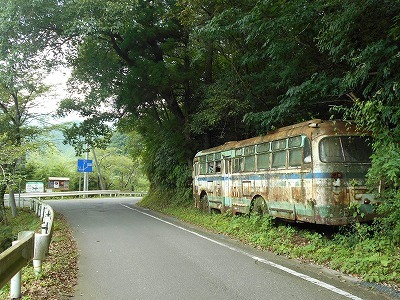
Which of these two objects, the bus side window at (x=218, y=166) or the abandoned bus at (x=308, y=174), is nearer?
the abandoned bus at (x=308, y=174)

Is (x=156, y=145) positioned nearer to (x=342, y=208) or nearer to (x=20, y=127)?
(x=20, y=127)

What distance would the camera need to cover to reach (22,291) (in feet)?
19.0

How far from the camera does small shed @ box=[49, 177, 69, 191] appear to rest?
4132 centimetres

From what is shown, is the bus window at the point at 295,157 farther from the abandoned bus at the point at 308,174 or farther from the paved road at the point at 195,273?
the paved road at the point at 195,273

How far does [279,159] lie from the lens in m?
10.3

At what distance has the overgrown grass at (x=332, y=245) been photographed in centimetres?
637

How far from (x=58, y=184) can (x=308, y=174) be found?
3814cm

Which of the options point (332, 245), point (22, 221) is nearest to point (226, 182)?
point (332, 245)

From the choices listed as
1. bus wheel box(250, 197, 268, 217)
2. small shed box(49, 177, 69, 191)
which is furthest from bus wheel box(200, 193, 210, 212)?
small shed box(49, 177, 69, 191)

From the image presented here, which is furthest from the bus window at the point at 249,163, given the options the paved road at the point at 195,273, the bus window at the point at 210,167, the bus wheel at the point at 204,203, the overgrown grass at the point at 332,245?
the bus wheel at the point at 204,203

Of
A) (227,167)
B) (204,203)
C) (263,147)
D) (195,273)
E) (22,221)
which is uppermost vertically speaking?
(263,147)

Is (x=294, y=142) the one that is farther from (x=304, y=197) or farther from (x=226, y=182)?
(x=226, y=182)

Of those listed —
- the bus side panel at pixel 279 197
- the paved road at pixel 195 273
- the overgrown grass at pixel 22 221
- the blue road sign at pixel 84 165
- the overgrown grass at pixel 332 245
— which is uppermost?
the blue road sign at pixel 84 165

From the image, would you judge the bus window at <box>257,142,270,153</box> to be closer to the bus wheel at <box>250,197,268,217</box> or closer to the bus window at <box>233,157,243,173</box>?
the bus window at <box>233,157,243,173</box>
